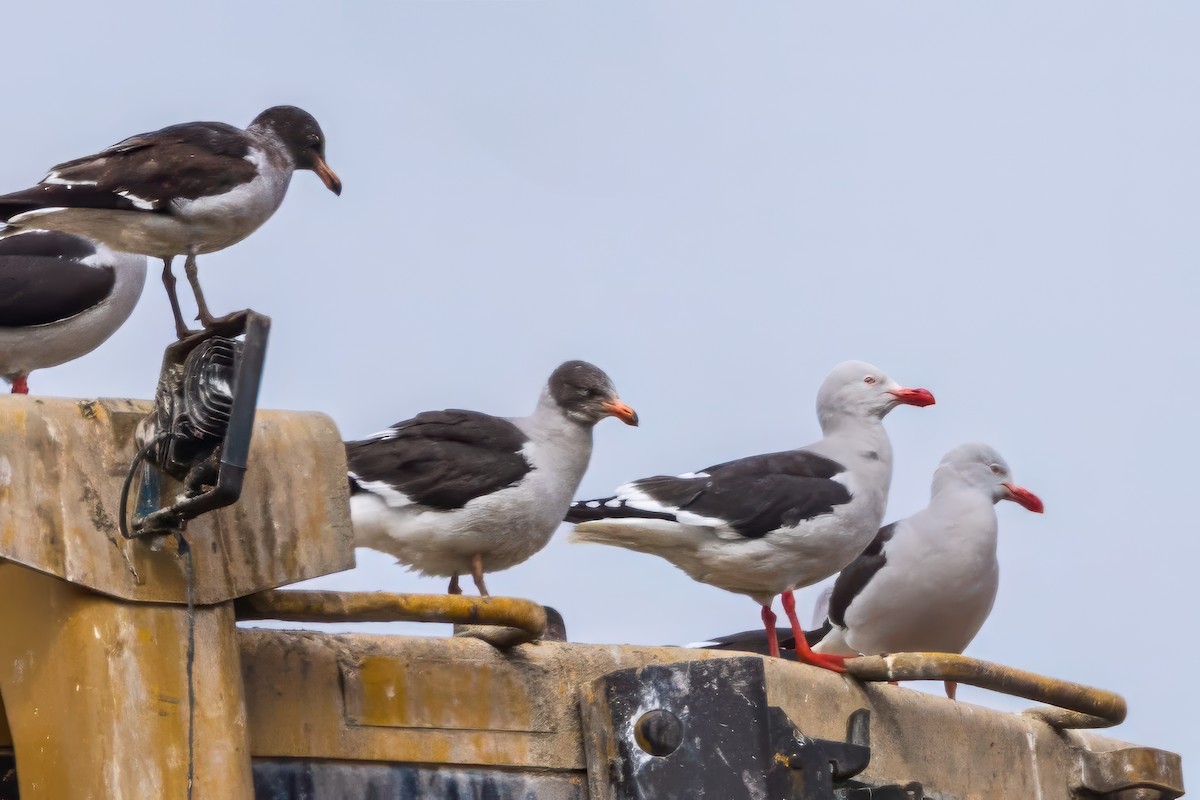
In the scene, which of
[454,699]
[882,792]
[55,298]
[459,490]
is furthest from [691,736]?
[55,298]

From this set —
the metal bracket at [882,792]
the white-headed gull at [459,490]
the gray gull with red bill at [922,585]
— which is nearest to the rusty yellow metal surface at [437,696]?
the metal bracket at [882,792]

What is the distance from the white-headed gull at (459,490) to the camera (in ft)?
26.8

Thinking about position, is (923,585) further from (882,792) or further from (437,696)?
(437,696)

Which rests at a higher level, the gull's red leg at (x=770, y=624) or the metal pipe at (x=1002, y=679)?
the gull's red leg at (x=770, y=624)

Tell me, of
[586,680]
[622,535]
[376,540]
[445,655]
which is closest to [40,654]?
[445,655]

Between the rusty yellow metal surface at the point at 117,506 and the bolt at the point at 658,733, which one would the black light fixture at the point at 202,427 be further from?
the bolt at the point at 658,733

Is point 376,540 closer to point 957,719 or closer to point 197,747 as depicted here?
point 957,719

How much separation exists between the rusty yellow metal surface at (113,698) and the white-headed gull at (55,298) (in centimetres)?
489

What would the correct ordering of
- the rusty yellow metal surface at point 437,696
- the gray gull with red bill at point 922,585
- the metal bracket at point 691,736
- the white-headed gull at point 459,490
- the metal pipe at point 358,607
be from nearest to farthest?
1. the metal pipe at point 358,607
2. the rusty yellow metal surface at point 437,696
3. the metal bracket at point 691,736
4. the white-headed gull at point 459,490
5. the gray gull with red bill at point 922,585

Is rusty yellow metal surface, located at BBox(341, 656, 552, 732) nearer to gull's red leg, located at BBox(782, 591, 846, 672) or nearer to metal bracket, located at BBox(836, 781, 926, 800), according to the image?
metal bracket, located at BBox(836, 781, 926, 800)

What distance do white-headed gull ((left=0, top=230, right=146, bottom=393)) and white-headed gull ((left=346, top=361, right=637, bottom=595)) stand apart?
2.09m

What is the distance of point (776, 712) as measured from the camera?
19.2 ft

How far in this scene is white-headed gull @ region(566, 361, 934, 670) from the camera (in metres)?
8.84

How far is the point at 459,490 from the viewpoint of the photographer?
8148mm
